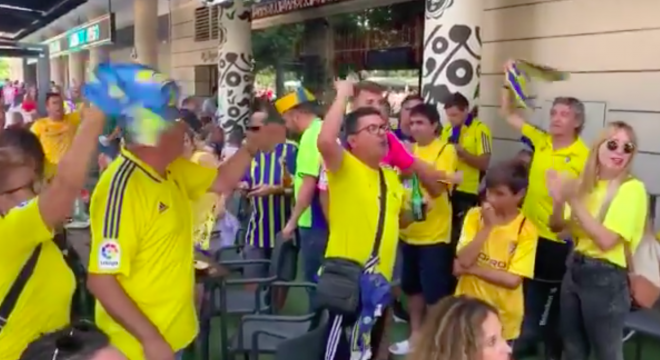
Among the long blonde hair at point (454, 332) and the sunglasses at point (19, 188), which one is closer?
the long blonde hair at point (454, 332)

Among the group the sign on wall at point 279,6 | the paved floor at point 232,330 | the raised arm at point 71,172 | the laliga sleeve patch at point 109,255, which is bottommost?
the paved floor at point 232,330

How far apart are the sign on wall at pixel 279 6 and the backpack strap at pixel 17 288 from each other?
8.01m

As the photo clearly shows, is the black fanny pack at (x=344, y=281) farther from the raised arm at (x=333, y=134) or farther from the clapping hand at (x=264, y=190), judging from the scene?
the clapping hand at (x=264, y=190)

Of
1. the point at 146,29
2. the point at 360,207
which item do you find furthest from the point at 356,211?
the point at 146,29

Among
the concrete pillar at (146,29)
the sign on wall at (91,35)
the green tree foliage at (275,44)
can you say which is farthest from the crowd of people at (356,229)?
the concrete pillar at (146,29)

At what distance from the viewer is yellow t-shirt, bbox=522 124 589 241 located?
3.94m

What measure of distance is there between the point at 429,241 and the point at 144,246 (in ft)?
7.36

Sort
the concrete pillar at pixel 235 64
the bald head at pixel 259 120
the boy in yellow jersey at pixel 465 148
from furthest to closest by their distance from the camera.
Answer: the concrete pillar at pixel 235 64
the boy in yellow jersey at pixel 465 148
the bald head at pixel 259 120

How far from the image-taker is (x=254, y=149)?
2.94 meters

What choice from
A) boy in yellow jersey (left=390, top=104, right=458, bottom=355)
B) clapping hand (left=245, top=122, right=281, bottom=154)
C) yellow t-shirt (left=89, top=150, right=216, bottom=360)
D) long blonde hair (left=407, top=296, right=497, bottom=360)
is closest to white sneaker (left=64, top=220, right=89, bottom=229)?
clapping hand (left=245, top=122, right=281, bottom=154)

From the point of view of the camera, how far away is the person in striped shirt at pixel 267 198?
4.71 m

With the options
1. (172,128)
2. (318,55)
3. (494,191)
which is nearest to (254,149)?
(172,128)

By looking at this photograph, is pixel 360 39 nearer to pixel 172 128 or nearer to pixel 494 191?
pixel 494 191

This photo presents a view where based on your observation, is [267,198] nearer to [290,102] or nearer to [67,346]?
[290,102]
